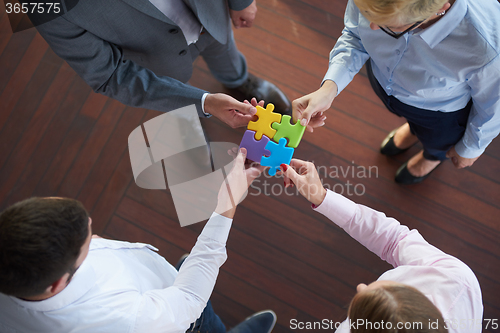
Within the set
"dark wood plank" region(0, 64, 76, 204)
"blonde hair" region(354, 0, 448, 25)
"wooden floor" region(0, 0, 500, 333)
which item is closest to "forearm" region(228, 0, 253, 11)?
"blonde hair" region(354, 0, 448, 25)

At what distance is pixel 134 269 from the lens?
1.13 m

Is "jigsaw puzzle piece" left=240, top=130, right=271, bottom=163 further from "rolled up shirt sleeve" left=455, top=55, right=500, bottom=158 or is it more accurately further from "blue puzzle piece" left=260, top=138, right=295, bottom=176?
"rolled up shirt sleeve" left=455, top=55, right=500, bottom=158

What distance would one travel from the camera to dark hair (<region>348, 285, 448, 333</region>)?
2.67 feet

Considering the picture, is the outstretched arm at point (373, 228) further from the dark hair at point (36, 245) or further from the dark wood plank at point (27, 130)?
the dark wood plank at point (27, 130)

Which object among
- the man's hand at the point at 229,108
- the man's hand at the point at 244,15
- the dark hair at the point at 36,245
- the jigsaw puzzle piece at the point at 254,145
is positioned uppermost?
the man's hand at the point at 244,15

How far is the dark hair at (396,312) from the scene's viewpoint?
0.81m

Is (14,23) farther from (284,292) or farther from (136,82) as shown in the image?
(284,292)

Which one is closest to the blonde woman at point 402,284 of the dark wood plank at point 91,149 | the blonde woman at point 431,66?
the blonde woman at point 431,66

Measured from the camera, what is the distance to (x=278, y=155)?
4.67 ft

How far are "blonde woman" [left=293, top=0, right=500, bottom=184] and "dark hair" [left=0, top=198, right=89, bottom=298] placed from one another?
0.94 m

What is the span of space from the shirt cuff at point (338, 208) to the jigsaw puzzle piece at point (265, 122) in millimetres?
362

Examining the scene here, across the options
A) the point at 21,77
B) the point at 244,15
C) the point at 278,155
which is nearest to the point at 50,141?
the point at 21,77

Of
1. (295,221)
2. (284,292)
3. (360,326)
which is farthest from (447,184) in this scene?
(360,326)

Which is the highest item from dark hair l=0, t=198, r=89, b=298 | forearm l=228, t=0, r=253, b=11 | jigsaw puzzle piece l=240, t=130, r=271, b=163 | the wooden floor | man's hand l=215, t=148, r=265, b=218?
forearm l=228, t=0, r=253, b=11
